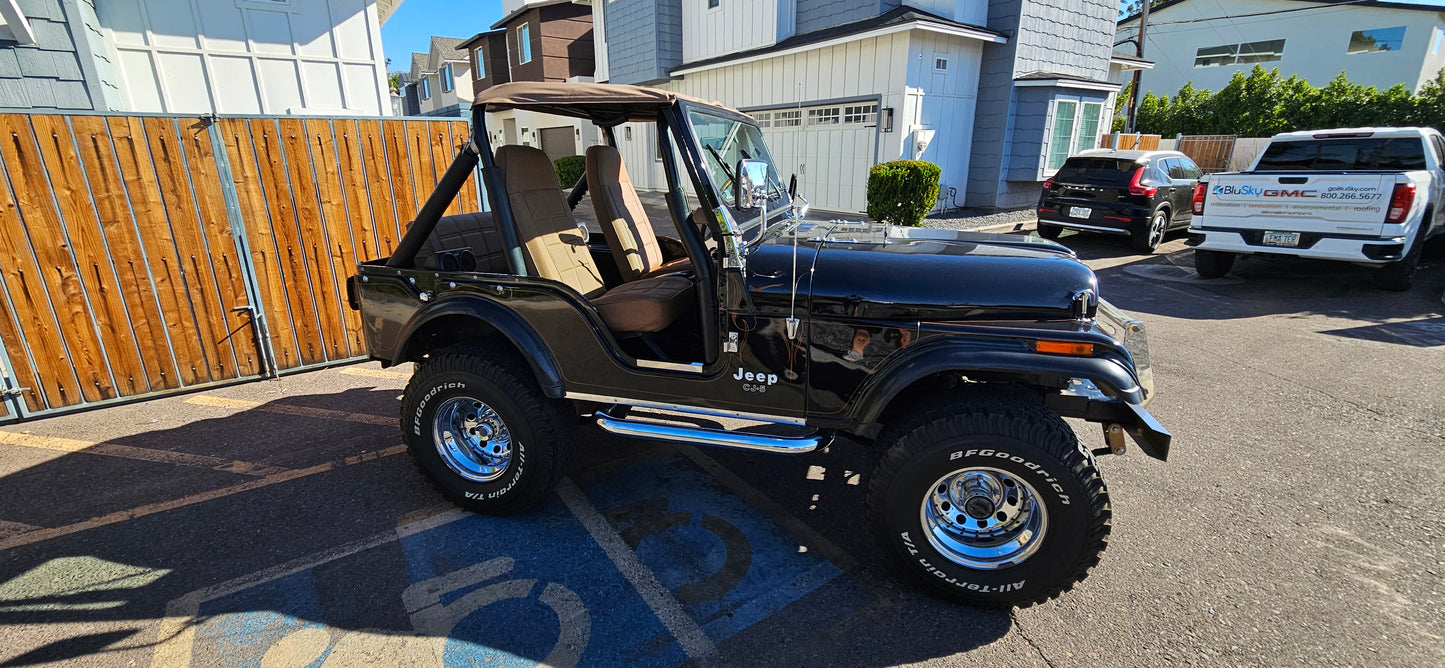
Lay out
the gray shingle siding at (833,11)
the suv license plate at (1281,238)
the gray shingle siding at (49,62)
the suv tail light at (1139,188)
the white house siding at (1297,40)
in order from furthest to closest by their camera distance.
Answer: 1. the white house siding at (1297,40)
2. the gray shingle siding at (833,11)
3. the suv tail light at (1139,188)
4. the suv license plate at (1281,238)
5. the gray shingle siding at (49,62)

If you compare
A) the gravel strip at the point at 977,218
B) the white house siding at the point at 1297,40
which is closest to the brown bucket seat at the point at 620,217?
the gravel strip at the point at 977,218

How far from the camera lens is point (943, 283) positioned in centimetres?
259

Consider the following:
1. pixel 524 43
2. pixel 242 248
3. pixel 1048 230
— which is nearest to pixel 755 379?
pixel 242 248

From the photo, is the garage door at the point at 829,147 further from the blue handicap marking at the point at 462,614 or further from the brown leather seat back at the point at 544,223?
the blue handicap marking at the point at 462,614

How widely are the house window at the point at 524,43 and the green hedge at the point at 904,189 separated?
1833 cm

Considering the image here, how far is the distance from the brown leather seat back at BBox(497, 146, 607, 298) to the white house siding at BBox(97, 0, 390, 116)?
6.81 meters

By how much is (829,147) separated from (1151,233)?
6.26 m

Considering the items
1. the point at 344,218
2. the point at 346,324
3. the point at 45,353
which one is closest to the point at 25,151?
the point at 45,353

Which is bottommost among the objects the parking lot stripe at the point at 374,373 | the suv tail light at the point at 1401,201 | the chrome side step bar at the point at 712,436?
the parking lot stripe at the point at 374,373

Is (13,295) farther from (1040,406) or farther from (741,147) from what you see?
(1040,406)

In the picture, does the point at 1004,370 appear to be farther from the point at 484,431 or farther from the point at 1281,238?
the point at 1281,238

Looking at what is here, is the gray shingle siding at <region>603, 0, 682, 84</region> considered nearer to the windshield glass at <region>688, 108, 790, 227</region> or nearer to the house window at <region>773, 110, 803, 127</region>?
the house window at <region>773, 110, 803, 127</region>

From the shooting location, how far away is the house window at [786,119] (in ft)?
47.6

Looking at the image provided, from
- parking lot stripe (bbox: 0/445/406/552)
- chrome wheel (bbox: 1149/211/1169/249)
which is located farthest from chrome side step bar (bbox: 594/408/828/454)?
chrome wheel (bbox: 1149/211/1169/249)
